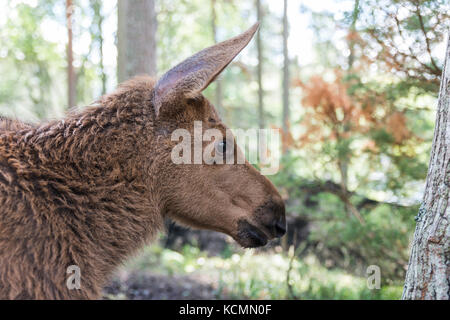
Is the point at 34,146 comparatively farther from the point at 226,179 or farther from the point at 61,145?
the point at 226,179

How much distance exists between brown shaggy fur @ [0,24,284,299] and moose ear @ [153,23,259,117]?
0.16 ft

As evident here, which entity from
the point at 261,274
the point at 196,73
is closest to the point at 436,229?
the point at 196,73

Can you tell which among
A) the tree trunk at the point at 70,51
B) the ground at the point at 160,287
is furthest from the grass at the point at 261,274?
the tree trunk at the point at 70,51

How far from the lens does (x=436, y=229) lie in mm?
2643

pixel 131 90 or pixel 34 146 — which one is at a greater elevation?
pixel 131 90

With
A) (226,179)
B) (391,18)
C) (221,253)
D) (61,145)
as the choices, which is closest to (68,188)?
(61,145)

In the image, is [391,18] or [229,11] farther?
[229,11]

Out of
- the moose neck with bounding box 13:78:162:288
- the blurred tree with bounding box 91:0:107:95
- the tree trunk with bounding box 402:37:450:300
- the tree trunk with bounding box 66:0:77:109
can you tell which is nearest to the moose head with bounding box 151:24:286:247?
the moose neck with bounding box 13:78:162:288

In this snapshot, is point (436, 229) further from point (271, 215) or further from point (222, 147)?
point (222, 147)

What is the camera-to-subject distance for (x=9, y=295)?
2.49m

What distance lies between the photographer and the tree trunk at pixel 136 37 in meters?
6.14
